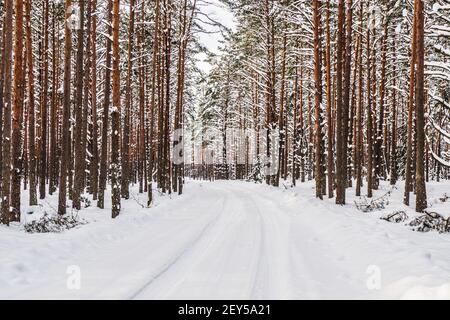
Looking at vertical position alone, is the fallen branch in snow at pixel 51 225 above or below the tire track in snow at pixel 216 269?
above

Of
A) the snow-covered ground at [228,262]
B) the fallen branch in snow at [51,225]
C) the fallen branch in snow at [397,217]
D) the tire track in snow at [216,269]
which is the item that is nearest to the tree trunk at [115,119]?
the snow-covered ground at [228,262]

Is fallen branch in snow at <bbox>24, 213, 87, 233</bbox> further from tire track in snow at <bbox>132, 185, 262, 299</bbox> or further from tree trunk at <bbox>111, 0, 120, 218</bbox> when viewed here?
tire track in snow at <bbox>132, 185, 262, 299</bbox>

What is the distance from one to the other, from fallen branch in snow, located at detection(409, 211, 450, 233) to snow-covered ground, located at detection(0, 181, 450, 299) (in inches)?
21.7

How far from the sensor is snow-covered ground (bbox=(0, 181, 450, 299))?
217 inches

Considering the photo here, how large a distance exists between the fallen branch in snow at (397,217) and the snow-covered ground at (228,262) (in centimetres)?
84

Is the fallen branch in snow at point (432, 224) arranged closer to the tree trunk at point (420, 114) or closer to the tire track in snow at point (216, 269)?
the tree trunk at point (420, 114)

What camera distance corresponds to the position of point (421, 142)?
12492mm

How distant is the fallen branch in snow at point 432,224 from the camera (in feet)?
31.4

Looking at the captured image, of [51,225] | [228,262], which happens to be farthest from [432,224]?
[51,225]

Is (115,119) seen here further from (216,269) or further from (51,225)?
(216,269)

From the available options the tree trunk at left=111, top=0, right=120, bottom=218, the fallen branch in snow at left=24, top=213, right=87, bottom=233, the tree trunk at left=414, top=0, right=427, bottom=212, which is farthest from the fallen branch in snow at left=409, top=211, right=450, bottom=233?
the fallen branch in snow at left=24, top=213, right=87, bottom=233

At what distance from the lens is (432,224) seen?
32.6 feet

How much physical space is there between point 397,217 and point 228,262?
744 centimetres
